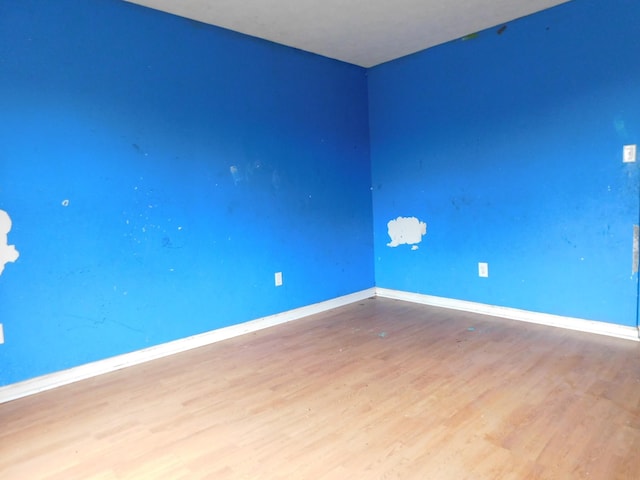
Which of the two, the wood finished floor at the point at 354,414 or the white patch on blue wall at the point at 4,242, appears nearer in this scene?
the wood finished floor at the point at 354,414

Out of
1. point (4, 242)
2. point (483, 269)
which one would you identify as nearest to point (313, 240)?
point (483, 269)

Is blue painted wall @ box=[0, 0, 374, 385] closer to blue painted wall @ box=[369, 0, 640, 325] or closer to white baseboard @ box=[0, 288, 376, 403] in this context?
white baseboard @ box=[0, 288, 376, 403]

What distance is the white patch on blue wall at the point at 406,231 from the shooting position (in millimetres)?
3770

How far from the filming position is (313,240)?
3.61 m

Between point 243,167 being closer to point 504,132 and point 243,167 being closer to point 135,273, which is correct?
point 135,273

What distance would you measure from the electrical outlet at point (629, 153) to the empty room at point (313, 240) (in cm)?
2

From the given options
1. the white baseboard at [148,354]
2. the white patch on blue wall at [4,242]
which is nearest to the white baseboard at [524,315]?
the white baseboard at [148,354]

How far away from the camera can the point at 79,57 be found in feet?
7.70

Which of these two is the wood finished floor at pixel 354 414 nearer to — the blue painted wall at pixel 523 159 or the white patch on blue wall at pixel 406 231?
the blue painted wall at pixel 523 159

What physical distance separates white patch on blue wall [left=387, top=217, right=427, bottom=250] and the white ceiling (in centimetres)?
152

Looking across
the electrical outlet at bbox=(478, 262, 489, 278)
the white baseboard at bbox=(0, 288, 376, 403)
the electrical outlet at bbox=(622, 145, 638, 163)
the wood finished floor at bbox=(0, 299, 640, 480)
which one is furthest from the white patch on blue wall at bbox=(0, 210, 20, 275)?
the electrical outlet at bbox=(622, 145, 638, 163)

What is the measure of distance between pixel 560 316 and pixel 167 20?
339cm

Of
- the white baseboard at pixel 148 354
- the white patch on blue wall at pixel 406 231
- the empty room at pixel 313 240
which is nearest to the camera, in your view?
the empty room at pixel 313 240

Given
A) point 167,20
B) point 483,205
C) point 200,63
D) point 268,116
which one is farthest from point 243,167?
point 483,205
